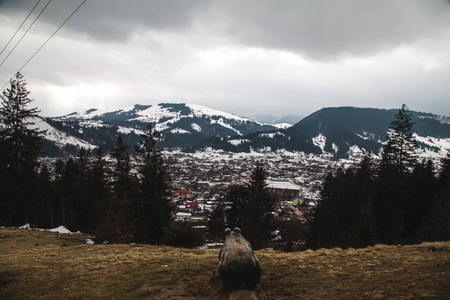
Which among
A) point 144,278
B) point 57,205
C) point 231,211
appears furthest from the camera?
point 57,205

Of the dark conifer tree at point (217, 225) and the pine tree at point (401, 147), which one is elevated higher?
the pine tree at point (401, 147)

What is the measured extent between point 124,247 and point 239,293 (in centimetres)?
734

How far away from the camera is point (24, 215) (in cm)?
2155

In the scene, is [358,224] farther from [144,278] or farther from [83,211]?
[83,211]

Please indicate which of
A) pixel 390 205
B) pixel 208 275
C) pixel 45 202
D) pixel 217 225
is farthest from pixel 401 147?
pixel 45 202

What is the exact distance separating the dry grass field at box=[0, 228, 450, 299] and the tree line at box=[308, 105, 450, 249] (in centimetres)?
735

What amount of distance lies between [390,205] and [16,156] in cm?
3415

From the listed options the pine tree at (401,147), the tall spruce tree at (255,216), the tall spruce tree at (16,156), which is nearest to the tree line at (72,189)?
the tall spruce tree at (16,156)

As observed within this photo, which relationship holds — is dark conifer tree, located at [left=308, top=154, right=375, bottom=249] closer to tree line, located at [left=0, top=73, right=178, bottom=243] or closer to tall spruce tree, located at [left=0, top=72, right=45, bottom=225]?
tree line, located at [left=0, top=73, right=178, bottom=243]

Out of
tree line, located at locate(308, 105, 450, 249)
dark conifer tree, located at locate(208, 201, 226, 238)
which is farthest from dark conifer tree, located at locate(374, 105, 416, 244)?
dark conifer tree, located at locate(208, 201, 226, 238)

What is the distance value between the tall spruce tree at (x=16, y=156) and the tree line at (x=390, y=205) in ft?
85.4

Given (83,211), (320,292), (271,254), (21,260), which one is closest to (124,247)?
(21,260)

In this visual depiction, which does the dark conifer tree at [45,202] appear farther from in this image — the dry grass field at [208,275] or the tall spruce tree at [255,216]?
the tall spruce tree at [255,216]

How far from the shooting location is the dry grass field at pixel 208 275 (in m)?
5.45
